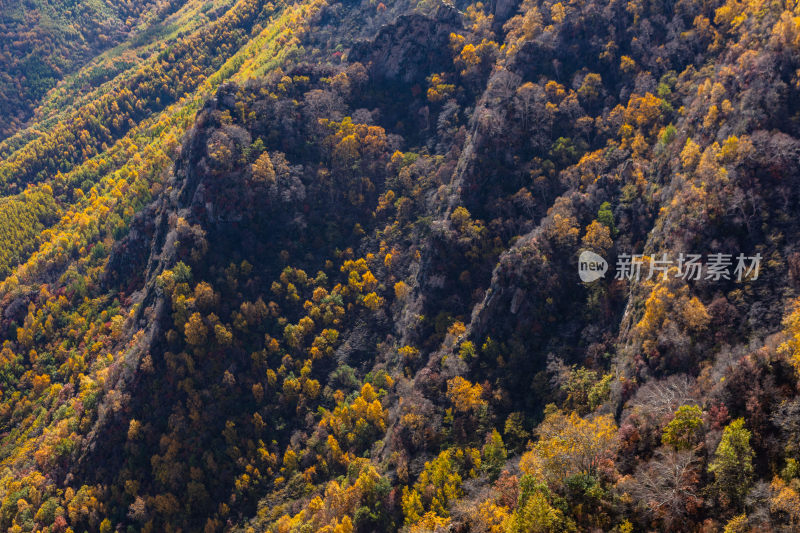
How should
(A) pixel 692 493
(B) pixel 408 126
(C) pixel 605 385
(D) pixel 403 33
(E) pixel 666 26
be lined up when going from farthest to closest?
(D) pixel 403 33 < (B) pixel 408 126 < (E) pixel 666 26 < (C) pixel 605 385 < (A) pixel 692 493

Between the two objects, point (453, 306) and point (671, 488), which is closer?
point (671, 488)

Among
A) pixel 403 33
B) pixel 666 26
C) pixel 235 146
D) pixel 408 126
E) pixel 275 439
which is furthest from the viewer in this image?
pixel 403 33

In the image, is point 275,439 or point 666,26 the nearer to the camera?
point 275,439

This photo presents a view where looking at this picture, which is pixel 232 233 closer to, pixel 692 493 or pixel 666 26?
pixel 692 493

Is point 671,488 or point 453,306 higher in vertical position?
point 453,306

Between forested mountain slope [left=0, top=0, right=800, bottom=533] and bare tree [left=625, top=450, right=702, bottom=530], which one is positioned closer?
bare tree [left=625, top=450, right=702, bottom=530]

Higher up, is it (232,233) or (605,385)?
(232,233)

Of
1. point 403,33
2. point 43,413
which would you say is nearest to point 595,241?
point 403,33

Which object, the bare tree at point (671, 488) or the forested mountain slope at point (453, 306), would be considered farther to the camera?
the forested mountain slope at point (453, 306)
